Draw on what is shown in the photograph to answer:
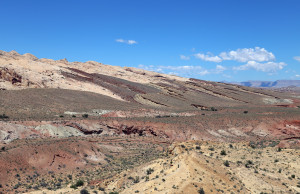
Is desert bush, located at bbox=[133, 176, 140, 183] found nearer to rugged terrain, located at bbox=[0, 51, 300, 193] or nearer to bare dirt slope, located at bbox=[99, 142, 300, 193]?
bare dirt slope, located at bbox=[99, 142, 300, 193]

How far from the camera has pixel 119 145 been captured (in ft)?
109

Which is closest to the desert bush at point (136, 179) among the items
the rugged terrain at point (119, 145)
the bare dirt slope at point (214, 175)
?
the bare dirt slope at point (214, 175)

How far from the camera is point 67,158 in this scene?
25.9 meters

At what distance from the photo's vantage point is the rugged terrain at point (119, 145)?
15.5 metres

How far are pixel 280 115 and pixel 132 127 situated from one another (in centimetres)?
2672

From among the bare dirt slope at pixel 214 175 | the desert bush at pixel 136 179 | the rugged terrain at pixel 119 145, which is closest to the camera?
the bare dirt slope at pixel 214 175

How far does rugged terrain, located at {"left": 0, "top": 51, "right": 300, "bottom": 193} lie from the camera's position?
15508 mm

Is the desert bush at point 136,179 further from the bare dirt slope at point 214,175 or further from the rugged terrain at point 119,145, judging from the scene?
the rugged terrain at point 119,145

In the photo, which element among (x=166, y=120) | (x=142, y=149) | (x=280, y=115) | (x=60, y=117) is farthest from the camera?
(x=280, y=115)

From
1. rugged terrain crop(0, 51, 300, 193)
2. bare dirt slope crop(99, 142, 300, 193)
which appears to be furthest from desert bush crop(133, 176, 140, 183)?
rugged terrain crop(0, 51, 300, 193)

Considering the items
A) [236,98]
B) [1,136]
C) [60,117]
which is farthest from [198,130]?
[236,98]

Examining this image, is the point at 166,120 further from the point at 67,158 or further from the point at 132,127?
the point at 67,158

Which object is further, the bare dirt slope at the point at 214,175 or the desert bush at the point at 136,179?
the desert bush at the point at 136,179

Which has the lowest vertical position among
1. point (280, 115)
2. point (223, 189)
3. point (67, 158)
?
point (67, 158)
